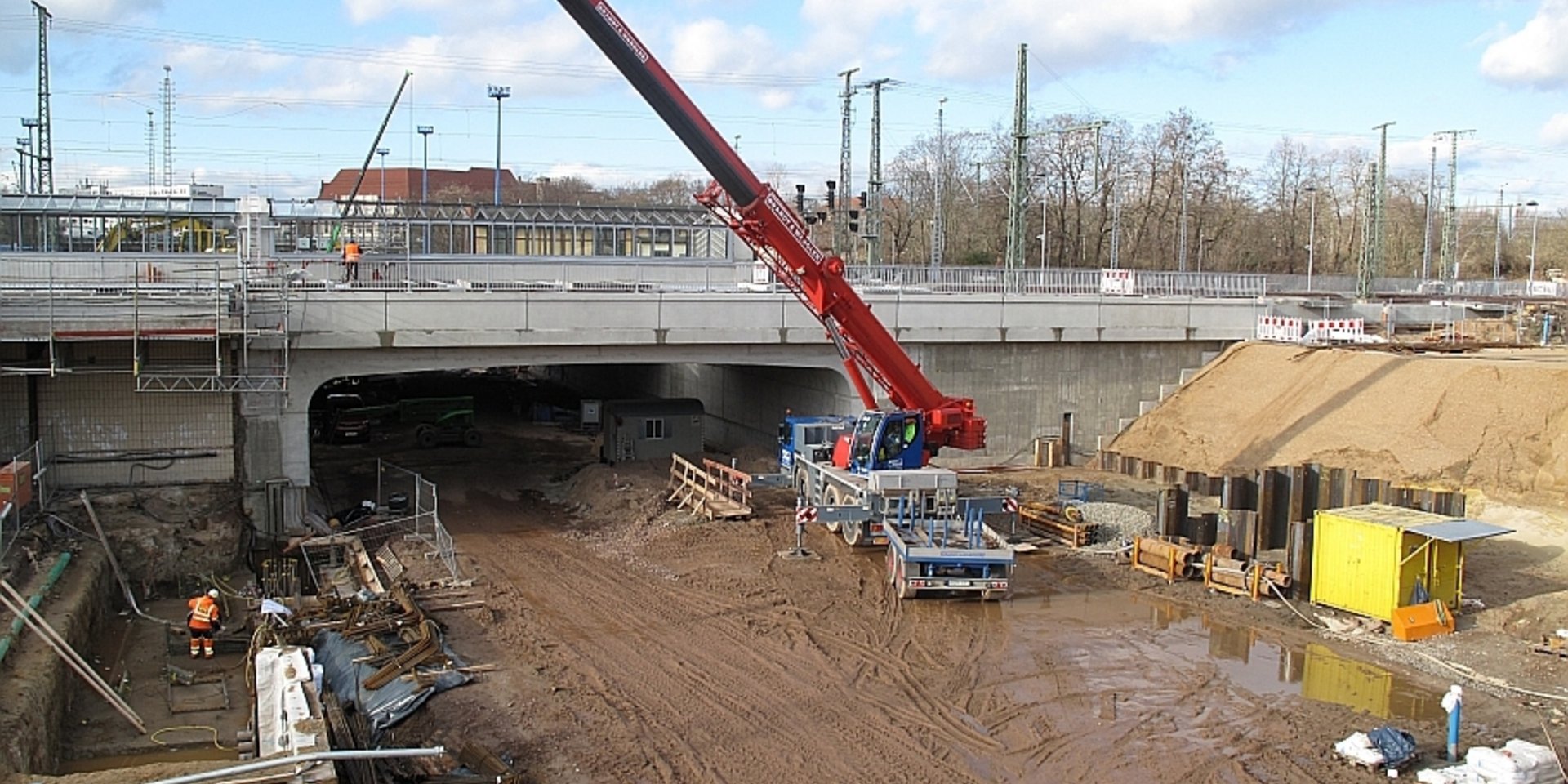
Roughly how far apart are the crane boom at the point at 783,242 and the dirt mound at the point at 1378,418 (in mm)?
10116

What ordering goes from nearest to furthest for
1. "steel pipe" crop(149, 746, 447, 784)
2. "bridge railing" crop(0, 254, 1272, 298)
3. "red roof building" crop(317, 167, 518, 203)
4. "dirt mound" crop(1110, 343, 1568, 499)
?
"steel pipe" crop(149, 746, 447, 784), "dirt mound" crop(1110, 343, 1568, 499), "bridge railing" crop(0, 254, 1272, 298), "red roof building" crop(317, 167, 518, 203)

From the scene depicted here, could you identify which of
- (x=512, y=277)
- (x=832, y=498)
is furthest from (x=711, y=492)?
(x=512, y=277)

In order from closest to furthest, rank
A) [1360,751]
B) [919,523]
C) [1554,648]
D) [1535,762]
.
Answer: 1. [1535,762]
2. [1360,751]
3. [1554,648]
4. [919,523]

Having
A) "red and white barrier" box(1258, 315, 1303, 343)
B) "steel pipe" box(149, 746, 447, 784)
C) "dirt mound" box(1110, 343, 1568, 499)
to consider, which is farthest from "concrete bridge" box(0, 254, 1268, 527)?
"steel pipe" box(149, 746, 447, 784)

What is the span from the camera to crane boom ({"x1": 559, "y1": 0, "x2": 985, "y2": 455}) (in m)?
20.1

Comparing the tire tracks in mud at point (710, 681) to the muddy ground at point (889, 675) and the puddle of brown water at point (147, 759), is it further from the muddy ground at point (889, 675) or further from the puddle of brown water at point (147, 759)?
the puddle of brown water at point (147, 759)

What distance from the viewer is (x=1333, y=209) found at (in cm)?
9000

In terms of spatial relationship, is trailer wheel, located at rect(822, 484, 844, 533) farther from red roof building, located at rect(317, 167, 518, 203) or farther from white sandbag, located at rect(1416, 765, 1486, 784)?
red roof building, located at rect(317, 167, 518, 203)

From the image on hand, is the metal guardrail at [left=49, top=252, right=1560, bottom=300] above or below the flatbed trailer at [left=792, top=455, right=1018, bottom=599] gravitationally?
above

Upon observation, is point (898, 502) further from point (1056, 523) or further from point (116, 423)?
point (116, 423)

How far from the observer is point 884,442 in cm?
2319

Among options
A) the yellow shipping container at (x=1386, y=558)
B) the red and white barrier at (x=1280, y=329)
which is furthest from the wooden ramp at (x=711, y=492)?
the red and white barrier at (x=1280, y=329)

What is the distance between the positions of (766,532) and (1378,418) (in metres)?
16.0

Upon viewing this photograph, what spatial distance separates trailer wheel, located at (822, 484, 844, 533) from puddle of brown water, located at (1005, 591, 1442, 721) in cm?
447
